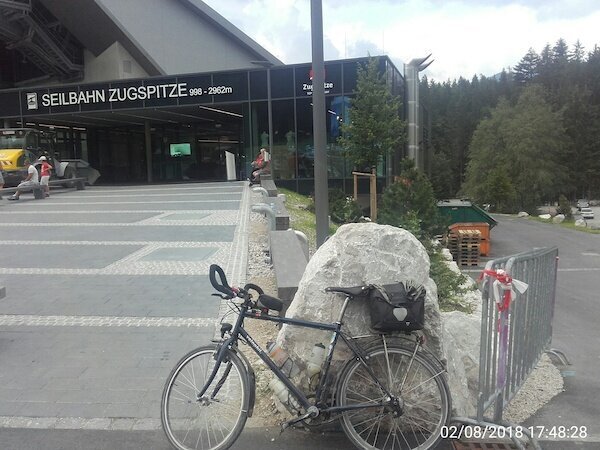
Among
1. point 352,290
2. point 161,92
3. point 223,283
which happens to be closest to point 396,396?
point 352,290

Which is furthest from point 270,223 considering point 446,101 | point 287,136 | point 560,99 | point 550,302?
point 446,101

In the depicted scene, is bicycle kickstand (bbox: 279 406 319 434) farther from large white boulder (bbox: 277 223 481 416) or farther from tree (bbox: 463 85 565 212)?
tree (bbox: 463 85 565 212)

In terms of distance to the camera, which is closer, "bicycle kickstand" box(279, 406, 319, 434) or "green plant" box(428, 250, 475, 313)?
"bicycle kickstand" box(279, 406, 319, 434)

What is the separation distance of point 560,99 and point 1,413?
263 ft

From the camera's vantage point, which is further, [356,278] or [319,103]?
[319,103]

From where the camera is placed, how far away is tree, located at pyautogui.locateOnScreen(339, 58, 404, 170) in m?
20.8

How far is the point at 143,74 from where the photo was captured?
3650 cm

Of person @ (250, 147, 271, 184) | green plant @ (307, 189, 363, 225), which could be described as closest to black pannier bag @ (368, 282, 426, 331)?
green plant @ (307, 189, 363, 225)

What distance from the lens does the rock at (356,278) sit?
12.1 ft

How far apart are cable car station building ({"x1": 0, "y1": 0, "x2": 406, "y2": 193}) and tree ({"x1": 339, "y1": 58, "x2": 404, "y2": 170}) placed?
4140 mm

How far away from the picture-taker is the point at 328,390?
11.2 ft

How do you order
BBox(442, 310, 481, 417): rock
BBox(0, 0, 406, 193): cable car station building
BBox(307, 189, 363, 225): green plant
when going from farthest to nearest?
BBox(0, 0, 406, 193): cable car station building, BBox(307, 189, 363, 225): green plant, BBox(442, 310, 481, 417): rock

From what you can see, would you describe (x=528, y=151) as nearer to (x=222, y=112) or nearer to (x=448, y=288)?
(x=222, y=112)

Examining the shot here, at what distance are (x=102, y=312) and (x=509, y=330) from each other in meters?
4.50
